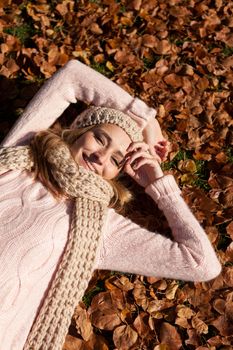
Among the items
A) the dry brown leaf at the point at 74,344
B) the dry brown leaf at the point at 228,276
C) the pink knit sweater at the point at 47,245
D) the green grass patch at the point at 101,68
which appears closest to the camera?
the pink knit sweater at the point at 47,245

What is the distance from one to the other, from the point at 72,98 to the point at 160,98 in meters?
0.87

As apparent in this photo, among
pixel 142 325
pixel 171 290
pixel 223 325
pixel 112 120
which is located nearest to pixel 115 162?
pixel 112 120

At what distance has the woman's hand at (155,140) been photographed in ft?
10.4

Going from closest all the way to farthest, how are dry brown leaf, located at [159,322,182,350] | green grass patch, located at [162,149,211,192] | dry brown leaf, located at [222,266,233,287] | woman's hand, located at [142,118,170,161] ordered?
dry brown leaf, located at [159,322,182,350]
dry brown leaf, located at [222,266,233,287]
woman's hand, located at [142,118,170,161]
green grass patch, located at [162,149,211,192]

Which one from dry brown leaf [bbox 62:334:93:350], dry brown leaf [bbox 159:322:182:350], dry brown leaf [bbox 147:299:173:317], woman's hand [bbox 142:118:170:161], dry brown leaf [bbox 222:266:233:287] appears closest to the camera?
dry brown leaf [bbox 62:334:93:350]

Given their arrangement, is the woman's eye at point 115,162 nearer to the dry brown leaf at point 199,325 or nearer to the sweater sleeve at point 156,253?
the sweater sleeve at point 156,253

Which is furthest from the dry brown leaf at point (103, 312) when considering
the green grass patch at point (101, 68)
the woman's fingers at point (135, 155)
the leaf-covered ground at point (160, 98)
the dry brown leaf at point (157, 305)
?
the green grass patch at point (101, 68)

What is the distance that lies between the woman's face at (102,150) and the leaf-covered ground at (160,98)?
0.53 metres

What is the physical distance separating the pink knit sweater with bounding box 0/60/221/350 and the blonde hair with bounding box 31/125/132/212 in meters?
0.06

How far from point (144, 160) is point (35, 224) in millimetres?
821

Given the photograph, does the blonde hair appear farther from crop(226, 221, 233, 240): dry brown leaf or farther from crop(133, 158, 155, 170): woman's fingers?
crop(226, 221, 233, 240): dry brown leaf

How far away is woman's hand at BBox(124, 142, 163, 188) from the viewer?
9.45 feet

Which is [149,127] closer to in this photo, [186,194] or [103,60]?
[186,194]

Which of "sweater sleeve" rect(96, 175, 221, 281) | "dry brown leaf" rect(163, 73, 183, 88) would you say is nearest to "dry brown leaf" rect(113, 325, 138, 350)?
"sweater sleeve" rect(96, 175, 221, 281)
